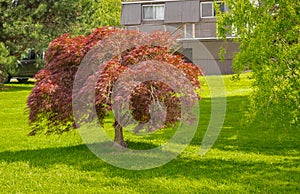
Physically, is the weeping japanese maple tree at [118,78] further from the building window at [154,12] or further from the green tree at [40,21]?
the building window at [154,12]

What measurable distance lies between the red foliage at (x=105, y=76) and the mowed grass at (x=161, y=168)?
36.4 inches

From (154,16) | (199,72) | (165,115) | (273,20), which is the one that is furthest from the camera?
(154,16)

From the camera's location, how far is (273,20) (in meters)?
7.54

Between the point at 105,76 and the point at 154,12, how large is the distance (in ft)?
117

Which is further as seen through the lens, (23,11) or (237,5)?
(23,11)

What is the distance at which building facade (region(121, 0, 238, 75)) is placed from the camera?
39.2 meters

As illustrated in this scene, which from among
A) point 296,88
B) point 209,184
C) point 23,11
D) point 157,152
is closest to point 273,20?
point 296,88

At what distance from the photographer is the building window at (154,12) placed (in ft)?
140

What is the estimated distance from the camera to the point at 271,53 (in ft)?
24.4

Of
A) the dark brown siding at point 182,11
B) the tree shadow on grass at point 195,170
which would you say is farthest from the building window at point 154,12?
the tree shadow on grass at point 195,170

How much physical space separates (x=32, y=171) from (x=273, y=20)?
4.80 m

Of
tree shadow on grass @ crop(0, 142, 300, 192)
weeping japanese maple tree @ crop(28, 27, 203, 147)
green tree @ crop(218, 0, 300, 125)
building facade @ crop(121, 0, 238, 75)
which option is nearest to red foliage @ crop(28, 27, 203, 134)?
weeping japanese maple tree @ crop(28, 27, 203, 147)

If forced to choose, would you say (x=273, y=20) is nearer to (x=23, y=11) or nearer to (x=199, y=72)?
(x=199, y=72)

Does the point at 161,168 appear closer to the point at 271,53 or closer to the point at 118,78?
the point at 118,78
